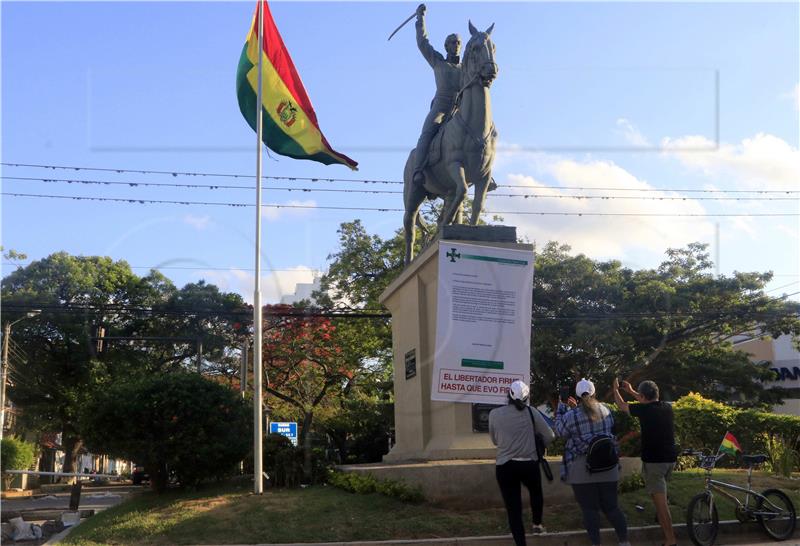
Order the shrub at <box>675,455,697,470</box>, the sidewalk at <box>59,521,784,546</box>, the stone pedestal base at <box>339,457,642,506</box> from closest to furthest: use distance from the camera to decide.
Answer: the sidewalk at <box>59,521,784,546</box> < the stone pedestal base at <box>339,457,642,506</box> < the shrub at <box>675,455,697,470</box>

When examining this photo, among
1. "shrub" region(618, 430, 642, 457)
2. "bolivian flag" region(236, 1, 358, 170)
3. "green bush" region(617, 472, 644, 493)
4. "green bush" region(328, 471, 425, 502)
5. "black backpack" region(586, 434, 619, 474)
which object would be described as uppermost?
"bolivian flag" region(236, 1, 358, 170)

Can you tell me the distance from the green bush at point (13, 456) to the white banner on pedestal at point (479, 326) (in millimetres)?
35186

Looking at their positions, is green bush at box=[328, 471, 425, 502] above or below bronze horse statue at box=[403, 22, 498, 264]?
below

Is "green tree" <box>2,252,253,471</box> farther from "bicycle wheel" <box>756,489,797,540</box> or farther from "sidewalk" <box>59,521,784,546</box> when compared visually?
"bicycle wheel" <box>756,489,797,540</box>

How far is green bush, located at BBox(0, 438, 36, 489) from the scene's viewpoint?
40719mm

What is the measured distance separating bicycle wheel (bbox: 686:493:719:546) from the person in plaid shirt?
1.52m

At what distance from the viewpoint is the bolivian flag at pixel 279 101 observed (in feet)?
52.2

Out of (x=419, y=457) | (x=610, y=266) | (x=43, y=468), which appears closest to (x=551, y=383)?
(x=610, y=266)

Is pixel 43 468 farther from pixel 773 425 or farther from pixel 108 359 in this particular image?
pixel 773 425

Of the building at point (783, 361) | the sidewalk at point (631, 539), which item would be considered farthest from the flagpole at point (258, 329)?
the building at point (783, 361)

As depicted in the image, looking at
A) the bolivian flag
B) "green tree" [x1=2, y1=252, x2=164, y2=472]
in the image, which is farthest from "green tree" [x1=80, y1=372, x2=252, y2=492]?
"green tree" [x1=2, y1=252, x2=164, y2=472]

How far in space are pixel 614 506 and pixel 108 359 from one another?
37175mm

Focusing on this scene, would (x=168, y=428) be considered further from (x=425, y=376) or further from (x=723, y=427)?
(x=723, y=427)

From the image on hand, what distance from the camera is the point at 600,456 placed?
24.9 feet
